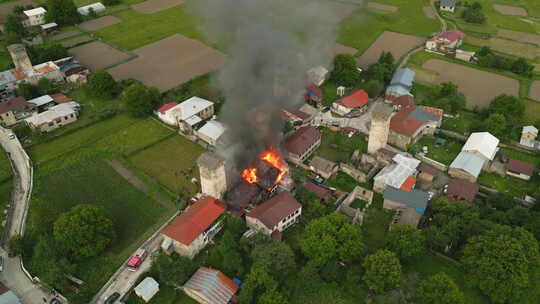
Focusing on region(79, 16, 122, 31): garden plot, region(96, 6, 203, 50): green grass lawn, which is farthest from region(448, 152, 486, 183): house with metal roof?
region(79, 16, 122, 31): garden plot

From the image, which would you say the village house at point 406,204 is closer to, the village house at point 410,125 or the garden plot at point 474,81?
the village house at point 410,125

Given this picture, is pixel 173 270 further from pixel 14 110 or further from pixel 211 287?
pixel 14 110

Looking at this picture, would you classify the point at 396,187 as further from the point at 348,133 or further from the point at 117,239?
the point at 117,239

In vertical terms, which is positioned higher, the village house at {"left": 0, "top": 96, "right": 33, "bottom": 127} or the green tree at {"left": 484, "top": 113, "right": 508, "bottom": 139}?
the village house at {"left": 0, "top": 96, "right": 33, "bottom": 127}

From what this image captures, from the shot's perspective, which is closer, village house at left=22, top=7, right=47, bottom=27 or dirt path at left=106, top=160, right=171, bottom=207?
dirt path at left=106, top=160, right=171, bottom=207

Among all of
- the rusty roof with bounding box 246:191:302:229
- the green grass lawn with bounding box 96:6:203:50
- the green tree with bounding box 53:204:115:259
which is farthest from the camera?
the green grass lawn with bounding box 96:6:203:50

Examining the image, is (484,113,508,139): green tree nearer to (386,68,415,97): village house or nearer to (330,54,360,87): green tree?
(386,68,415,97): village house

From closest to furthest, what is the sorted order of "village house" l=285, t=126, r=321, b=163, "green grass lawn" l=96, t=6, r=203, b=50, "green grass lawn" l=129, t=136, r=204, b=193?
"green grass lawn" l=129, t=136, r=204, b=193 → "village house" l=285, t=126, r=321, b=163 → "green grass lawn" l=96, t=6, r=203, b=50
